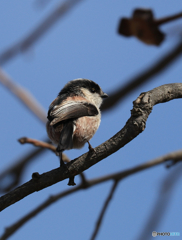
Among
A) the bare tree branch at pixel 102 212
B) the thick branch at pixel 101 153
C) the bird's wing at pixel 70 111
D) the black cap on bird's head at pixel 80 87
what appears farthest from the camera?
the black cap on bird's head at pixel 80 87

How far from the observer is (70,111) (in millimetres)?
3244

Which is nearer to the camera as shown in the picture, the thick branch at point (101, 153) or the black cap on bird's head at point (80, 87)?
the thick branch at point (101, 153)

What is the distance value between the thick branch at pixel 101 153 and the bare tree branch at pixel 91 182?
81cm

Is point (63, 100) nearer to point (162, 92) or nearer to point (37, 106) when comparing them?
point (37, 106)

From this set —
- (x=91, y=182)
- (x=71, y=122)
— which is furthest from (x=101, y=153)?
(x=91, y=182)

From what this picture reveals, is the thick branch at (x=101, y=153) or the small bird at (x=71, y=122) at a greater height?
the small bird at (x=71, y=122)

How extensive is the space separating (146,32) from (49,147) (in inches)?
62.6

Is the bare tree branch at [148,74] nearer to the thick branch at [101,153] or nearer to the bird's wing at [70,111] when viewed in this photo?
the bird's wing at [70,111]

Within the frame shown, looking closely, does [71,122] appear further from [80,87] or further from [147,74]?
[80,87]

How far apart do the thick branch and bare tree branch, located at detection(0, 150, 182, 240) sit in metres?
0.81

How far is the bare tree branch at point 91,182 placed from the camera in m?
3.17

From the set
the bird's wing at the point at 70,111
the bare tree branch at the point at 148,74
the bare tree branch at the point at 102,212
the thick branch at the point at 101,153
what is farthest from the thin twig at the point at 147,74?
the bare tree branch at the point at 102,212

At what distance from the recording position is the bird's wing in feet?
10.3

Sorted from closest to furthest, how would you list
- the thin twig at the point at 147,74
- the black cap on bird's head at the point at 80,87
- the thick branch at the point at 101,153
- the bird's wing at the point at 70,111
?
the thick branch at the point at 101,153 < the bird's wing at the point at 70,111 < the thin twig at the point at 147,74 < the black cap on bird's head at the point at 80,87
